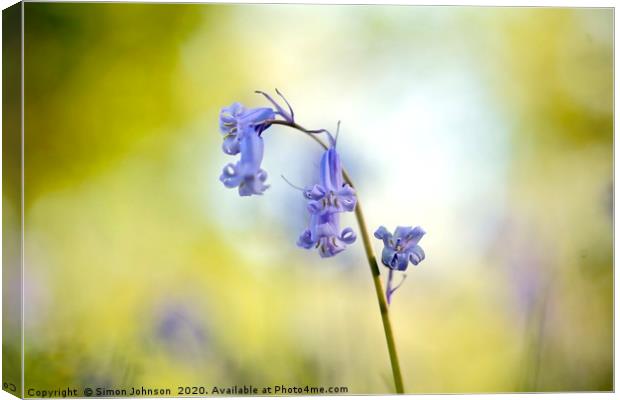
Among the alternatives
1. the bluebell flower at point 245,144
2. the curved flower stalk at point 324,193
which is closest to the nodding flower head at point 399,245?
the curved flower stalk at point 324,193

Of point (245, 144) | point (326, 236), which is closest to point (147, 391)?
point (326, 236)

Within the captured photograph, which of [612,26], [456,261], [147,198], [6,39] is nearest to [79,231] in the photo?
[147,198]

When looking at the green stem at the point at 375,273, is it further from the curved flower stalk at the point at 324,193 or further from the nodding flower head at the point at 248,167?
the nodding flower head at the point at 248,167

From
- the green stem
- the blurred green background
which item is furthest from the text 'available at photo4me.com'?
the green stem

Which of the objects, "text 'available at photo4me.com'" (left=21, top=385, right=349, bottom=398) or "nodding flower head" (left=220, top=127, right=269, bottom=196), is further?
"text 'available at photo4me.com'" (left=21, top=385, right=349, bottom=398)

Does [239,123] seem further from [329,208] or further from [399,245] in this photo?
[399,245]

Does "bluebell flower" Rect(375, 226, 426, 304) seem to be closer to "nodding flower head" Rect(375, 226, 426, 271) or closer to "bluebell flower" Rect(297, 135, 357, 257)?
"nodding flower head" Rect(375, 226, 426, 271)
